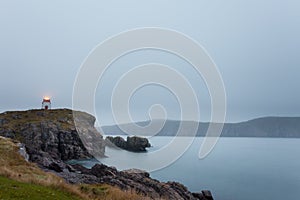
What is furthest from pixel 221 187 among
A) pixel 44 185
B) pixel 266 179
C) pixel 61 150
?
pixel 61 150

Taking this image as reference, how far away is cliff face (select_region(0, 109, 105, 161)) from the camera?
393ft

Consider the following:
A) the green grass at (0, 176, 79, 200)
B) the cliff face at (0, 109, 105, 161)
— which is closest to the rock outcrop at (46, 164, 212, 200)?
the green grass at (0, 176, 79, 200)

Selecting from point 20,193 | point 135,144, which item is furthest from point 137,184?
point 135,144

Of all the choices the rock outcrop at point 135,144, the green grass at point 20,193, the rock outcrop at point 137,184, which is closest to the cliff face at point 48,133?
the rock outcrop at point 135,144

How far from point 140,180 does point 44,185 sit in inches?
954

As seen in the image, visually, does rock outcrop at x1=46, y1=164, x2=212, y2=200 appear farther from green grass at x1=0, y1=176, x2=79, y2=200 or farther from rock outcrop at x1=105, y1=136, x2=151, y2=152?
rock outcrop at x1=105, y1=136, x2=151, y2=152

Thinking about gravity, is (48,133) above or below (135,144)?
below

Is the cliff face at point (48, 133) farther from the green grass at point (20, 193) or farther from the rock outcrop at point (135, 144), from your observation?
the green grass at point (20, 193)

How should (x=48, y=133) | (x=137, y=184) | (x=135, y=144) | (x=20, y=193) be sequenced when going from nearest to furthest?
(x=20, y=193) < (x=137, y=184) < (x=48, y=133) < (x=135, y=144)

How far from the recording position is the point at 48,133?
12338 centimetres

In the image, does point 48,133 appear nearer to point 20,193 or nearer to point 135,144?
point 135,144

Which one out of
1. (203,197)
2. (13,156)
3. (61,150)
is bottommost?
(203,197)

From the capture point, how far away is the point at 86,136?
142 metres

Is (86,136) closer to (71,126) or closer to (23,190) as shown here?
(71,126)
